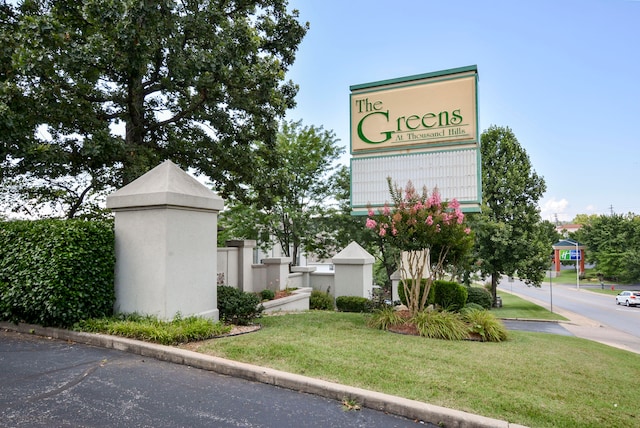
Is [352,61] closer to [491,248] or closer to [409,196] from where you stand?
[409,196]

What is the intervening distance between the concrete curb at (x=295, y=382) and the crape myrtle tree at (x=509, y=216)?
2141 cm

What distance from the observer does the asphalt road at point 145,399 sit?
356 centimetres

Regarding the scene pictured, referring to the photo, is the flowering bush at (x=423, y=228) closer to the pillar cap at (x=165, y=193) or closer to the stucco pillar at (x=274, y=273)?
the pillar cap at (x=165, y=193)

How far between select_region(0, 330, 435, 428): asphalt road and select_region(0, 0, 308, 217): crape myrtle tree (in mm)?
5987

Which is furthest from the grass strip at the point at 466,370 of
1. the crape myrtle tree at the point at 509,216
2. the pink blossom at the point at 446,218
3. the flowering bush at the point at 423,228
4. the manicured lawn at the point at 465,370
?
the crape myrtle tree at the point at 509,216

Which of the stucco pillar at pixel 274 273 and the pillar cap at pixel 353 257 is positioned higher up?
the pillar cap at pixel 353 257

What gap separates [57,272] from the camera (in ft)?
21.0

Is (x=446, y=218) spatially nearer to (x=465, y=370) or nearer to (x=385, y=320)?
(x=385, y=320)

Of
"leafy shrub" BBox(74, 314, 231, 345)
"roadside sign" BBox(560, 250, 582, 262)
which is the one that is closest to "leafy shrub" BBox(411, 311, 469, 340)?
"leafy shrub" BBox(74, 314, 231, 345)

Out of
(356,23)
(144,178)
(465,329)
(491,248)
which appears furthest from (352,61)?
(491,248)

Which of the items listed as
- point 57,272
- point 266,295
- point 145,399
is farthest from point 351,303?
point 145,399

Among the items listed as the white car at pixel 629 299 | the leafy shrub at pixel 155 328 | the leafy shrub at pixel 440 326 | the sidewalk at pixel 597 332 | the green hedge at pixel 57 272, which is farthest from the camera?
the white car at pixel 629 299

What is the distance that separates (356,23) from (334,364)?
405 inches

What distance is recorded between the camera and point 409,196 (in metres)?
8.35
